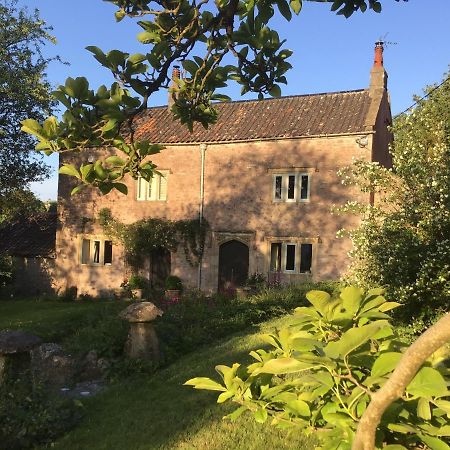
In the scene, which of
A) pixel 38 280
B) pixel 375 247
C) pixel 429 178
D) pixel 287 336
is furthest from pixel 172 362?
pixel 38 280

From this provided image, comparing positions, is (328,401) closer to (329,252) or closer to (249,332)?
(249,332)

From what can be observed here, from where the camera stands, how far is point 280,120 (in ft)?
61.3

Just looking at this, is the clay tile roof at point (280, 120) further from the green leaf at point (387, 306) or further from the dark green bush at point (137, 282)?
the green leaf at point (387, 306)

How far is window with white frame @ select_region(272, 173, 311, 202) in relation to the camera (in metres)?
17.6

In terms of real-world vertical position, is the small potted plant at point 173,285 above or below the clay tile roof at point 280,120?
below

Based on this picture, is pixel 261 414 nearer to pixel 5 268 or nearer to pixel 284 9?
pixel 284 9

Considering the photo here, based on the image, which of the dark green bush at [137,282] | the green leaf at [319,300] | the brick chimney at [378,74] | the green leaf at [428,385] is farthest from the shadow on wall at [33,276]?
the green leaf at [428,385]

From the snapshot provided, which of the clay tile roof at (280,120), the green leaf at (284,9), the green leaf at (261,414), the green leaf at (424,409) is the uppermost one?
A: the clay tile roof at (280,120)

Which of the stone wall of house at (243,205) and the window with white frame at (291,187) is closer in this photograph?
the stone wall of house at (243,205)

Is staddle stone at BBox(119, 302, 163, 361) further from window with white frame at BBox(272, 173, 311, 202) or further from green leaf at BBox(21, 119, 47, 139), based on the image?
window with white frame at BBox(272, 173, 311, 202)

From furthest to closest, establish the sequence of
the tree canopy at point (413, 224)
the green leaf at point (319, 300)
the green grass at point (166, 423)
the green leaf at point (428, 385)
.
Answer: the tree canopy at point (413, 224) < the green grass at point (166, 423) < the green leaf at point (319, 300) < the green leaf at point (428, 385)

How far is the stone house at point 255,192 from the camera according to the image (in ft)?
55.7

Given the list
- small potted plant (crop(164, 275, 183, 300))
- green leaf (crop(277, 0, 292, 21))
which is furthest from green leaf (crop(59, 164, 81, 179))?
small potted plant (crop(164, 275, 183, 300))

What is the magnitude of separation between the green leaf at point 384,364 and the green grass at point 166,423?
3.88 meters
